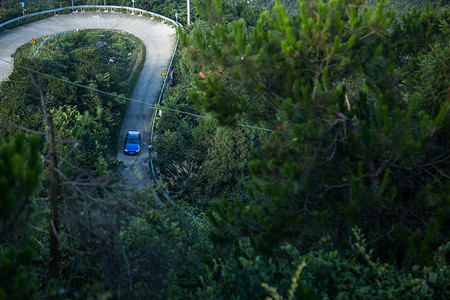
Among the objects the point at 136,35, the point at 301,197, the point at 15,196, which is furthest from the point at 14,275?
the point at 136,35

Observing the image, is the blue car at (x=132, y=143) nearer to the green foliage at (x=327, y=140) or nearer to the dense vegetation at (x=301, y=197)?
the dense vegetation at (x=301, y=197)

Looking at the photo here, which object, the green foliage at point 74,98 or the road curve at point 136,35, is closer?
the green foliage at point 74,98

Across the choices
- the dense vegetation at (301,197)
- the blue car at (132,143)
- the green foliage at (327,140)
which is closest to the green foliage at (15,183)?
the dense vegetation at (301,197)

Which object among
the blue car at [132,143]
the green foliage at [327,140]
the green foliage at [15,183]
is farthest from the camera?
the blue car at [132,143]

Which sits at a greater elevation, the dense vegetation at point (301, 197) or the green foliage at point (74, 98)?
the dense vegetation at point (301, 197)

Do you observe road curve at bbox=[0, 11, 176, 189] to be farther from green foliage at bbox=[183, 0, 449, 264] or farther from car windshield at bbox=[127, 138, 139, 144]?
green foliage at bbox=[183, 0, 449, 264]

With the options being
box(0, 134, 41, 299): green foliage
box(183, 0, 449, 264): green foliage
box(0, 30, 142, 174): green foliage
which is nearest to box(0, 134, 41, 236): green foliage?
box(0, 134, 41, 299): green foliage

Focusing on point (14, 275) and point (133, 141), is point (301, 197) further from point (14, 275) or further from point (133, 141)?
point (133, 141)
